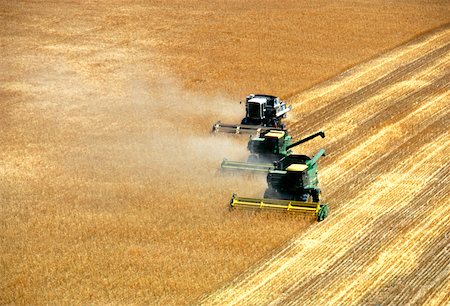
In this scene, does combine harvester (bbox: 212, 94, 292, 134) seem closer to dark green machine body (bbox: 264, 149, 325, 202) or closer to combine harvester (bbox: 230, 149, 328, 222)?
dark green machine body (bbox: 264, 149, 325, 202)

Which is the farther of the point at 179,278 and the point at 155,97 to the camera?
the point at 155,97

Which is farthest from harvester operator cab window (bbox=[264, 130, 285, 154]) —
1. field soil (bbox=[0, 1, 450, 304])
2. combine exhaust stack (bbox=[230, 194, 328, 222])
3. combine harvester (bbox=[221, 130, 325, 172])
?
combine exhaust stack (bbox=[230, 194, 328, 222])

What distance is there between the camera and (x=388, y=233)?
96.3 feet

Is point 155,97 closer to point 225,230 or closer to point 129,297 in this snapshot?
point 225,230

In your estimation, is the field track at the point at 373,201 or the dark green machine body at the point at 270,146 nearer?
the field track at the point at 373,201

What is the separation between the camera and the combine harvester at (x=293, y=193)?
30.6 metres

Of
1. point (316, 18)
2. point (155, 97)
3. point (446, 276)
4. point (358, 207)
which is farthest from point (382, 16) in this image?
point (446, 276)

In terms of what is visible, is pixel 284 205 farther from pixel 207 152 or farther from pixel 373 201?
pixel 207 152

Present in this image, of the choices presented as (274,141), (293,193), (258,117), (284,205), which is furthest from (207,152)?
(284,205)

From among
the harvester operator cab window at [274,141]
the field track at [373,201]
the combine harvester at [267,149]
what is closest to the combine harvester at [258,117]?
the field track at [373,201]

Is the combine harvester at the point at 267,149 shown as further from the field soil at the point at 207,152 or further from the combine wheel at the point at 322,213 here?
the combine wheel at the point at 322,213

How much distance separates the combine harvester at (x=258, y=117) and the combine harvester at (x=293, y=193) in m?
9.56

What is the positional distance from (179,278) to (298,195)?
728 cm

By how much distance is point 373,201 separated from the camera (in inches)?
1281
